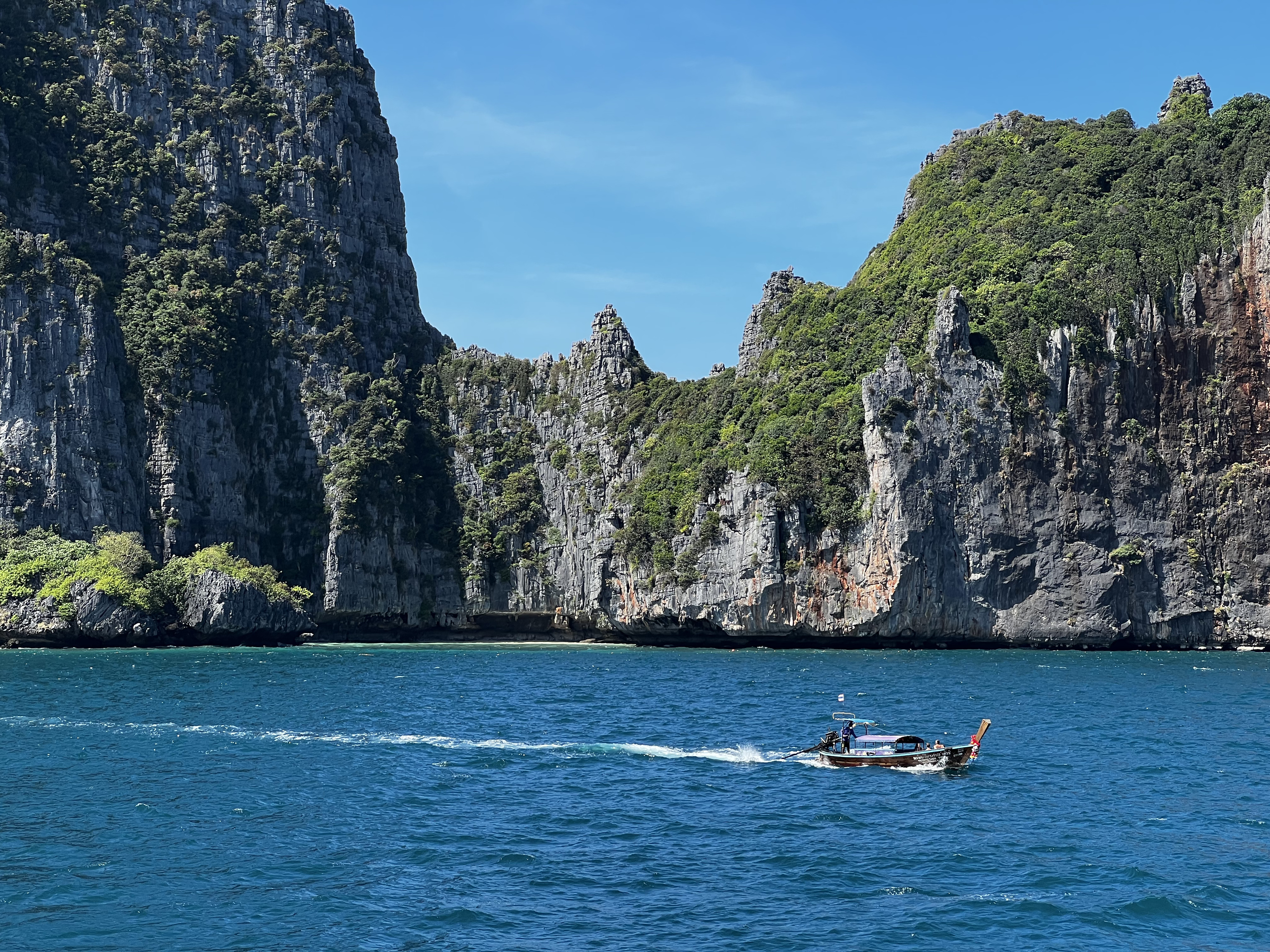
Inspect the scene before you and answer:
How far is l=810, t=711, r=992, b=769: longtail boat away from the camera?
1550 inches

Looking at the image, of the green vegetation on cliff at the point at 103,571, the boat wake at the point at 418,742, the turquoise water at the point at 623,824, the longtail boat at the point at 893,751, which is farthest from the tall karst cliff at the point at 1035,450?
the boat wake at the point at 418,742

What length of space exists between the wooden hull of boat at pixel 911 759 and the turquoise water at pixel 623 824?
0.40 metres

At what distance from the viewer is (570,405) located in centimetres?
12888

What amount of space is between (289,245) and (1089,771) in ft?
361

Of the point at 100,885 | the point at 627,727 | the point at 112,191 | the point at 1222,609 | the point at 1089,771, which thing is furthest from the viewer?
the point at 112,191

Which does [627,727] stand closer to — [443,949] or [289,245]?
[443,949]

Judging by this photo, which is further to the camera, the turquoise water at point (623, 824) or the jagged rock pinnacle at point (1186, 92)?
the jagged rock pinnacle at point (1186, 92)

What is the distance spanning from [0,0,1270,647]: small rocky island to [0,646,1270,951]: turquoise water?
100ft

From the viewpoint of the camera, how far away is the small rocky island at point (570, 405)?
88.9 metres

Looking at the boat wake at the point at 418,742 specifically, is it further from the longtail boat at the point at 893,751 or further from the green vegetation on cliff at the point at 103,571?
the green vegetation on cliff at the point at 103,571

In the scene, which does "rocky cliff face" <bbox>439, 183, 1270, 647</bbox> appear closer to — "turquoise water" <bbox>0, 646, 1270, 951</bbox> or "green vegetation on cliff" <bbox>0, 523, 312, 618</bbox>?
"turquoise water" <bbox>0, 646, 1270, 951</bbox>

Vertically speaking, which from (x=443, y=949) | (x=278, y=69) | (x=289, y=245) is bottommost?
(x=443, y=949)

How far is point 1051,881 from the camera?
26922 mm

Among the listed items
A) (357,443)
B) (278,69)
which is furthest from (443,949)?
(278,69)
